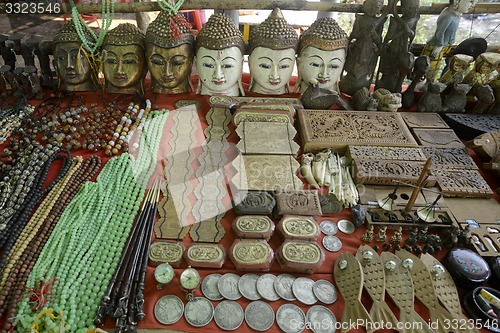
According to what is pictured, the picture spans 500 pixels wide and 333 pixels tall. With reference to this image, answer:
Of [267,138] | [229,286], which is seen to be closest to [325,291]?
[229,286]

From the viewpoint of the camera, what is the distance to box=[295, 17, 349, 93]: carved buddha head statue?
2.73 meters

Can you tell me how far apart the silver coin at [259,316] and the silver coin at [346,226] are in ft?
2.07

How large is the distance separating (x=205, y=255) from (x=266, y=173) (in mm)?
660

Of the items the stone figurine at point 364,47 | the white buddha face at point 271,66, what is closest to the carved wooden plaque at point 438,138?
the stone figurine at point 364,47

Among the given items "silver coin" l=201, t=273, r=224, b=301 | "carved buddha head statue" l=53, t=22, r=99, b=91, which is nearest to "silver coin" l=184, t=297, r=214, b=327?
"silver coin" l=201, t=273, r=224, b=301

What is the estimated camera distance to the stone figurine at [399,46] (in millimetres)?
2695

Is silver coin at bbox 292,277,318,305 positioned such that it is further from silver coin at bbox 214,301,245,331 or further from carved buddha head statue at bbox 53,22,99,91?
carved buddha head statue at bbox 53,22,99,91

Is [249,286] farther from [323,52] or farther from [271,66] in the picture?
[323,52]

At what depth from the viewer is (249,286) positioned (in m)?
1.74

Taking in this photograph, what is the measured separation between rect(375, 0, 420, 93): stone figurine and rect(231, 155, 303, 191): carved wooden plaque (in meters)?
1.25

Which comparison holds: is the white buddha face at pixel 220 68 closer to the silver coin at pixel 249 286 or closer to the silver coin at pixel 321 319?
the silver coin at pixel 249 286

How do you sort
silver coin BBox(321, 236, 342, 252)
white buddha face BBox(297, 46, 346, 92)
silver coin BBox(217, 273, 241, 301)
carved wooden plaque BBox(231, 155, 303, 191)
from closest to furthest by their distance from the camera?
silver coin BBox(217, 273, 241, 301) → silver coin BBox(321, 236, 342, 252) → carved wooden plaque BBox(231, 155, 303, 191) → white buddha face BBox(297, 46, 346, 92)

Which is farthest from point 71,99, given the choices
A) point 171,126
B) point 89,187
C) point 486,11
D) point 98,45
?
point 486,11

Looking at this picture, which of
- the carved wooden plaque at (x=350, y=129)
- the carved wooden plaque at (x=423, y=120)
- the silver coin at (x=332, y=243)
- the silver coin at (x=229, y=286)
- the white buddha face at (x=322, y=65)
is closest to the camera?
the silver coin at (x=229, y=286)
